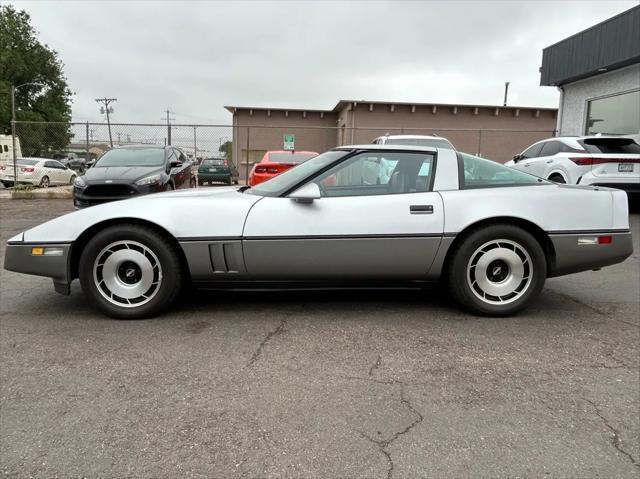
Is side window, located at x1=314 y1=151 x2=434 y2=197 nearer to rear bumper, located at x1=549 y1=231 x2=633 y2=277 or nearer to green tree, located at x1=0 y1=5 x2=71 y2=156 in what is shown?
rear bumper, located at x1=549 y1=231 x2=633 y2=277

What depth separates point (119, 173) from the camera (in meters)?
8.62

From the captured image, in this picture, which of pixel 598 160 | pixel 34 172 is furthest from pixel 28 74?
pixel 598 160

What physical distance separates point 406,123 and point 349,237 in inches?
937

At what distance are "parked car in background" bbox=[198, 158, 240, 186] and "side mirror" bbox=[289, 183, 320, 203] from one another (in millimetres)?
16459

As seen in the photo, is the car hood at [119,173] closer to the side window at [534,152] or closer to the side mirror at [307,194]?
the side mirror at [307,194]

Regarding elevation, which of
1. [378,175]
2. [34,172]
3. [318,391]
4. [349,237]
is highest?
[378,175]

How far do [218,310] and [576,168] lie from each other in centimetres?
751

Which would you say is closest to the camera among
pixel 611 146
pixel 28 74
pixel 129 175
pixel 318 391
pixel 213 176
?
pixel 318 391

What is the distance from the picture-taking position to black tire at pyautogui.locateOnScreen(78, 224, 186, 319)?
358 cm

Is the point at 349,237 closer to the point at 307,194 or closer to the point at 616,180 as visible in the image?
the point at 307,194

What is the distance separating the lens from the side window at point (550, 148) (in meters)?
9.43

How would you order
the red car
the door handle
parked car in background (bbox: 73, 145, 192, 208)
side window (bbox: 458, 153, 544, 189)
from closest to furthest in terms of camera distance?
the door handle
side window (bbox: 458, 153, 544, 189)
parked car in background (bbox: 73, 145, 192, 208)
the red car

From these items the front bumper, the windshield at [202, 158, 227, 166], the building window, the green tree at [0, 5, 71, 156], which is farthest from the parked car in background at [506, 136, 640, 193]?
the green tree at [0, 5, 71, 156]

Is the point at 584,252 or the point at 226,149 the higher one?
the point at 226,149
